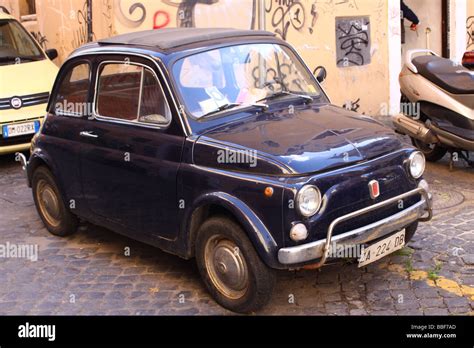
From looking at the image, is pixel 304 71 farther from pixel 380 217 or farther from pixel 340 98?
pixel 340 98

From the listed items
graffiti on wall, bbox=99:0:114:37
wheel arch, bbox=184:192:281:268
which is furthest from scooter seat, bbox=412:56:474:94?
graffiti on wall, bbox=99:0:114:37

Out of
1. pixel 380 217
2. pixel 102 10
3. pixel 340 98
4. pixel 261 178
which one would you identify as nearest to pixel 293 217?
pixel 261 178

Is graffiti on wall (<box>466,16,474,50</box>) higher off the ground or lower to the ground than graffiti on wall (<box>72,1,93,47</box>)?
lower

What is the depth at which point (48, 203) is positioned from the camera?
21.4 feet

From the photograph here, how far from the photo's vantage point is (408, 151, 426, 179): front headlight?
496 centimetres

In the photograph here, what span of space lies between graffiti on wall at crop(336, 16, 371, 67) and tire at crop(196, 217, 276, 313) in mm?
6402

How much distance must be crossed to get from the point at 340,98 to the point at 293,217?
260 inches

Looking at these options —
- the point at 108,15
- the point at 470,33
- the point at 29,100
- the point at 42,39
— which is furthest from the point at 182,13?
the point at 470,33

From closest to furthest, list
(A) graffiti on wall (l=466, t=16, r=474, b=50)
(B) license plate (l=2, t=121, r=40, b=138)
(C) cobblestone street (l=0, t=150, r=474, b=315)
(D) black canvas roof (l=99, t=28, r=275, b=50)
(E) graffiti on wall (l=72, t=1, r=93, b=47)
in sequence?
(C) cobblestone street (l=0, t=150, r=474, b=315) → (D) black canvas roof (l=99, t=28, r=275, b=50) → (B) license plate (l=2, t=121, r=40, b=138) → (A) graffiti on wall (l=466, t=16, r=474, b=50) → (E) graffiti on wall (l=72, t=1, r=93, b=47)

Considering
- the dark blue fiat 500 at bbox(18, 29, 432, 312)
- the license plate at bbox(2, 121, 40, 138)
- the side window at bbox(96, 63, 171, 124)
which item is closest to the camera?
the dark blue fiat 500 at bbox(18, 29, 432, 312)

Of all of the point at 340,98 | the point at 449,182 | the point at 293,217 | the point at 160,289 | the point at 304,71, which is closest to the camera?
the point at 293,217

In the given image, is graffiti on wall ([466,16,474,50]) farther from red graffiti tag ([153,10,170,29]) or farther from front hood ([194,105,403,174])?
front hood ([194,105,403,174])

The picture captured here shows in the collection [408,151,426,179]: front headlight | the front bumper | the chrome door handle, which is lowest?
the front bumper
